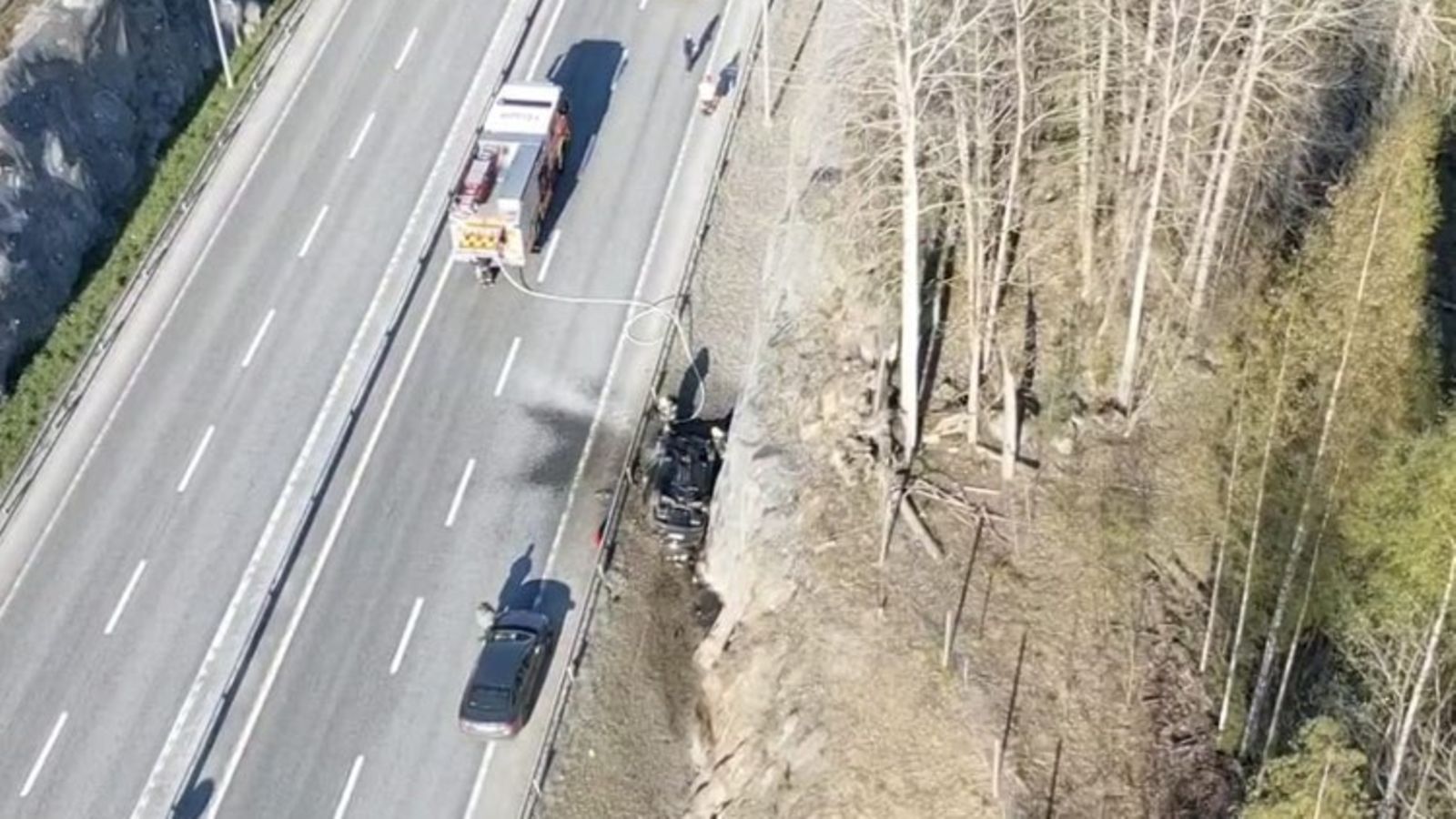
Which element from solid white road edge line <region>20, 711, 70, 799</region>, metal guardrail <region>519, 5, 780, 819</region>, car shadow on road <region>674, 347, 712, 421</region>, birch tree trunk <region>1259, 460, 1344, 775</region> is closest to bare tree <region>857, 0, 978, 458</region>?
metal guardrail <region>519, 5, 780, 819</region>

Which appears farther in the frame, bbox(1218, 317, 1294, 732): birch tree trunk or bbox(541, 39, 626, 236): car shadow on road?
bbox(541, 39, 626, 236): car shadow on road

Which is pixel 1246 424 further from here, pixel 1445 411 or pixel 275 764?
pixel 275 764

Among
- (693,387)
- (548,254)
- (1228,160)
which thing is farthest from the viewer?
(548,254)

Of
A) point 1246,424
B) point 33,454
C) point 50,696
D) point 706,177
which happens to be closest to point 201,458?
point 33,454

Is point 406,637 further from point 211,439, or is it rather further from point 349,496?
point 211,439

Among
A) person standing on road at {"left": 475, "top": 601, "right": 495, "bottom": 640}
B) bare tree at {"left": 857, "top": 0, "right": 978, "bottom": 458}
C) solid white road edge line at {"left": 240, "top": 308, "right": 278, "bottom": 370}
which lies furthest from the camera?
solid white road edge line at {"left": 240, "top": 308, "right": 278, "bottom": 370}

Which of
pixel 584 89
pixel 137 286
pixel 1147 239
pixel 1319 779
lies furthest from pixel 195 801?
pixel 584 89

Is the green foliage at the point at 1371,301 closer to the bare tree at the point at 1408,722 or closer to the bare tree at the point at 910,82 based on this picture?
the bare tree at the point at 1408,722

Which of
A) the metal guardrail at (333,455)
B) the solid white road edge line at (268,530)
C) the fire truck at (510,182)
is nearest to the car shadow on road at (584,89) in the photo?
the fire truck at (510,182)

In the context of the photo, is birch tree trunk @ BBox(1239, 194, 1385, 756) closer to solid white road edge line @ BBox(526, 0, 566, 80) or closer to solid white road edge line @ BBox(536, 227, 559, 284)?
solid white road edge line @ BBox(536, 227, 559, 284)
